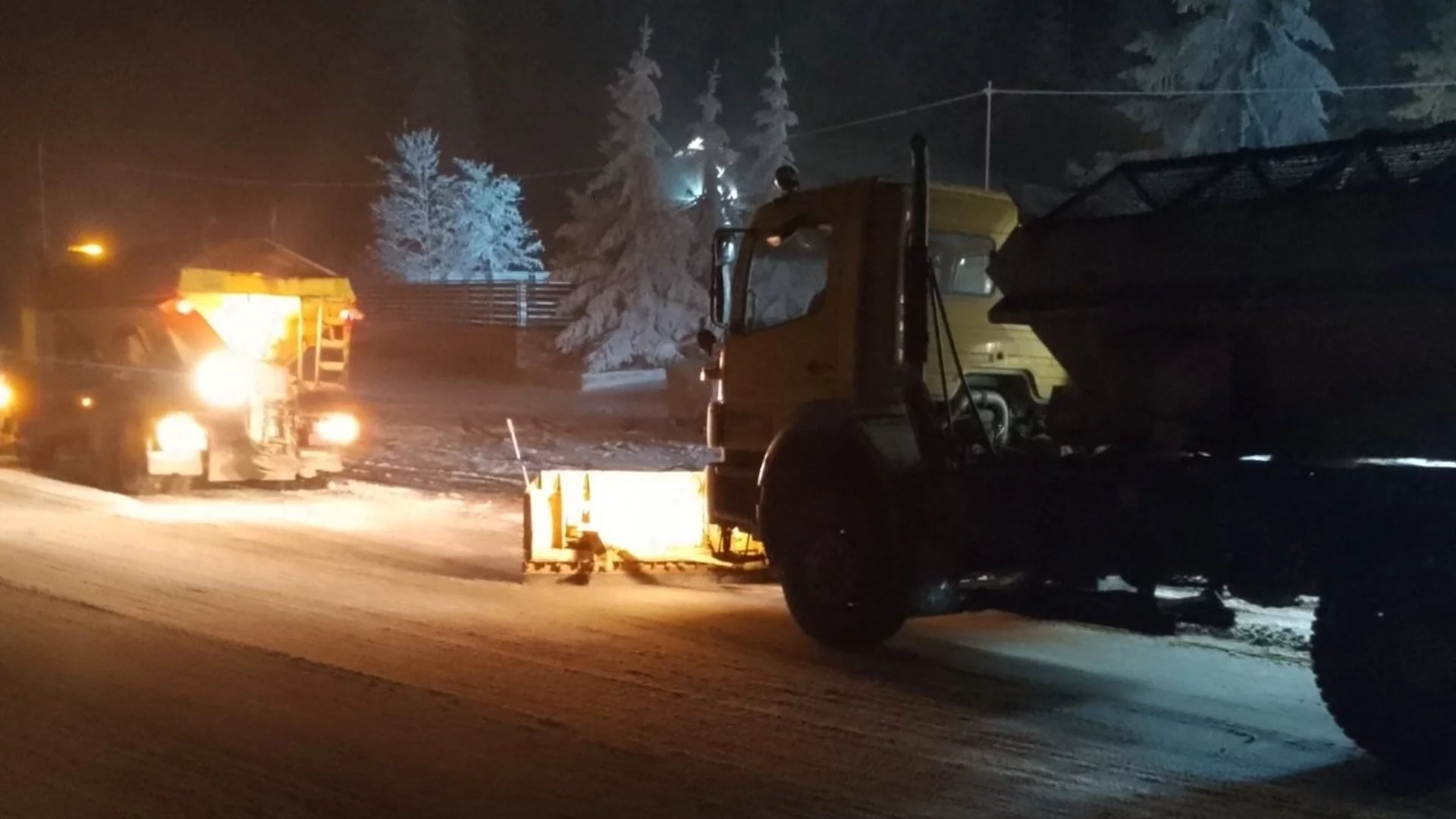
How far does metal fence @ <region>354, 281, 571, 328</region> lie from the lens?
37.3 m

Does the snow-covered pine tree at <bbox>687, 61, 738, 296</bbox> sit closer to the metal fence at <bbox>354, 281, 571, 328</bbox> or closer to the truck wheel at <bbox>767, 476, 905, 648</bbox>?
the metal fence at <bbox>354, 281, 571, 328</bbox>

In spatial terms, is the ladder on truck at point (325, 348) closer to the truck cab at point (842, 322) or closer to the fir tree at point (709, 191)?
the truck cab at point (842, 322)

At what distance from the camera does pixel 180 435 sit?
16.3 m

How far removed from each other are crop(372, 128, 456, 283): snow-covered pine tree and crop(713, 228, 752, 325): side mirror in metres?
33.1

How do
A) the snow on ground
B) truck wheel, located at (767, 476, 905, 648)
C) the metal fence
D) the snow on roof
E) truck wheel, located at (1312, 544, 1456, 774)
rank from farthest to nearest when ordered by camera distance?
the metal fence → the snow on ground → the snow on roof → truck wheel, located at (767, 476, 905, 648) → truck wheel, located at (1312, 544, 1456, 774)

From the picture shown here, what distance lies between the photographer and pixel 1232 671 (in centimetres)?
853

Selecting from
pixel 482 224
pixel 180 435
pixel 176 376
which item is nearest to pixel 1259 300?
pixel 180 435

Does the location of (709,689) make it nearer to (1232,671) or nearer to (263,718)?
(263,718)

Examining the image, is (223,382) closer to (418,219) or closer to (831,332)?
(831,332)

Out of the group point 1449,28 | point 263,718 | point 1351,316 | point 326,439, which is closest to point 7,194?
point 326,439

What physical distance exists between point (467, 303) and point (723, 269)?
97.2 feet

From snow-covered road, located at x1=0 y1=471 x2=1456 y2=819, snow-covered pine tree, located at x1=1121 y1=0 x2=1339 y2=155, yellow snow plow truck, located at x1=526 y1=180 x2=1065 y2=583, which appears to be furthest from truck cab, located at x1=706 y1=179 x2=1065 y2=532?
snow-covered pine tree, located at x1=1121 y1=0 x2=1339 y2=155

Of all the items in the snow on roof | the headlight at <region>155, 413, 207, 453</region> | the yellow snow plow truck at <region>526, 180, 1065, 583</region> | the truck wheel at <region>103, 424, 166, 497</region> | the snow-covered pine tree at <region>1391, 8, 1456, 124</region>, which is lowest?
the truck wheel at <region>103, 424, 166, 497</region>

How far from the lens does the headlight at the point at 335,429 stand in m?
17.4
